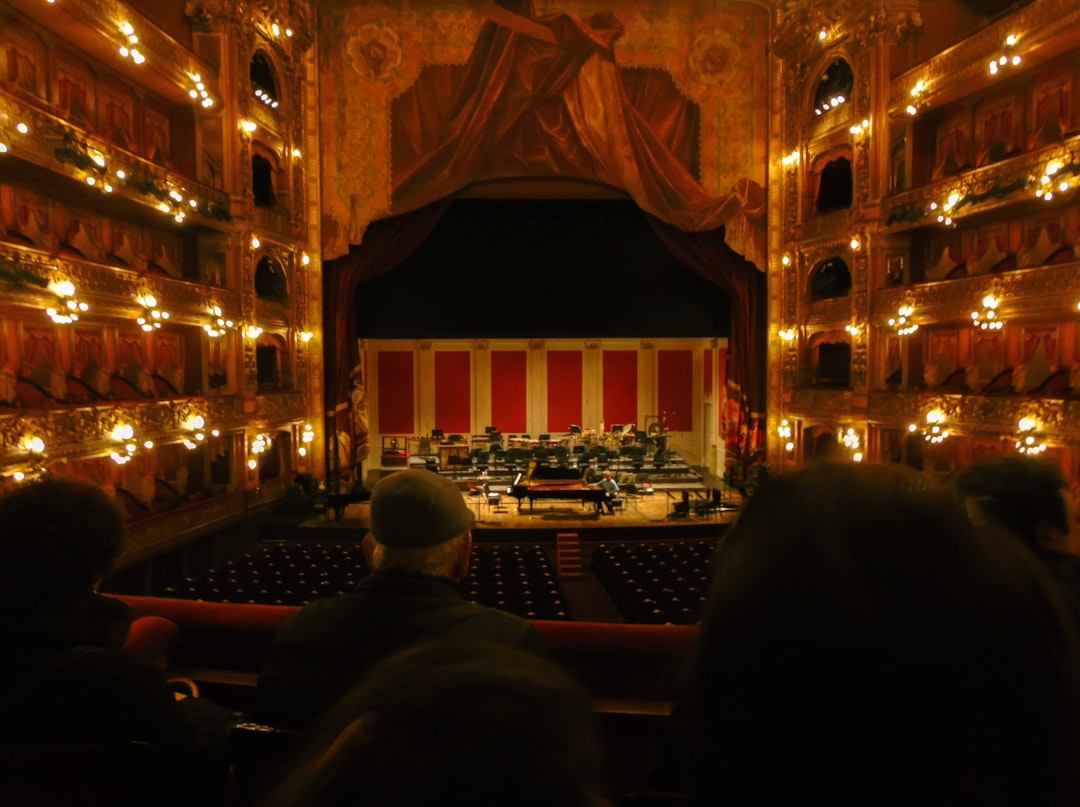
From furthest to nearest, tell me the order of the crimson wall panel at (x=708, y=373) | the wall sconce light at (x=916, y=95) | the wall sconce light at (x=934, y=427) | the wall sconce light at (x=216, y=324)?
the crimson wall panel at (x=708, y=373), the wall sconce light at (x=916, y=95), the wall sconce light at (x=216, y=324), the wall sconce light at (x=934, y=427)

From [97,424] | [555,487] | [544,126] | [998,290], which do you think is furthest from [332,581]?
[544,126]

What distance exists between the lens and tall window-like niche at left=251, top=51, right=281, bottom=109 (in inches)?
587

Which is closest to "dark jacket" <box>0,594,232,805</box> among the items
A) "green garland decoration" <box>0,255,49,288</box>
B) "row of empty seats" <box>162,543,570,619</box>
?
"row of empty seats" <box>162,543,570,619</box>

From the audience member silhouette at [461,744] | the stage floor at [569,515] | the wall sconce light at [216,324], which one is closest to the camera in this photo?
the audience member silhouette at [461,744]

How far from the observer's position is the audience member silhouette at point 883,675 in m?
0.64

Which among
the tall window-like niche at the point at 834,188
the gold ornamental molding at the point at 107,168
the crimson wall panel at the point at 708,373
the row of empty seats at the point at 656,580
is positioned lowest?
the row of empty seats at the point at 656,580

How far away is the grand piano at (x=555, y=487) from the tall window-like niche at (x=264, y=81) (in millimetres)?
9576

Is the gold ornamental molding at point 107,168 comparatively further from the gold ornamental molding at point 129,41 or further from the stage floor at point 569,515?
the stage floor at point 569,515

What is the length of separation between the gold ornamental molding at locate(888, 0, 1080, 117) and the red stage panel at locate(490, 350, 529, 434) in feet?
41.0

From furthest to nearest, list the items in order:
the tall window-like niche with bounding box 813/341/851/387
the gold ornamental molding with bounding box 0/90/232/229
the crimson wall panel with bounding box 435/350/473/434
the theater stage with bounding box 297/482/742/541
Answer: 1. the crimson wall panel with bounding box 435/350/473/434
2. the tall window-like niche with bounding box 813/341/851/387
3. the theater stage with bounding box 297/482/742/541
4. the gold ornamental molding with bounding box 0/90/232/229

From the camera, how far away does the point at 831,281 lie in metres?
16.5

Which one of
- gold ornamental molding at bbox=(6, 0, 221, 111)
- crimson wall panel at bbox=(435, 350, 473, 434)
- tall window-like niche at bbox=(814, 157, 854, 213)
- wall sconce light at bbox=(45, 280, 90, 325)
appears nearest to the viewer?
wall sconce light at bbox=(45, 280, 90, 325)

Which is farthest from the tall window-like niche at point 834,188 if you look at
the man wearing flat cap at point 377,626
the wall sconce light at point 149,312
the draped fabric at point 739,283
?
the man wearing flat cap at point 377,626

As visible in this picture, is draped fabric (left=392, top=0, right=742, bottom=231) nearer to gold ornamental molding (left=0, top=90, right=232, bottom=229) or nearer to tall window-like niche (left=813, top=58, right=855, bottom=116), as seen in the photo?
tall window-like niche (left=813, top=58, right=855, bottom=116)
